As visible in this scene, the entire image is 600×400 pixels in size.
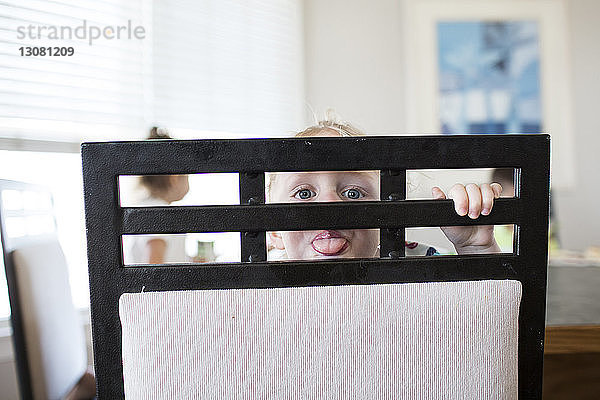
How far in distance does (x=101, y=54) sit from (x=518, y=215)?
2015 mm

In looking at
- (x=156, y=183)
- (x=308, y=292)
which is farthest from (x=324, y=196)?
(x=156, y=183)

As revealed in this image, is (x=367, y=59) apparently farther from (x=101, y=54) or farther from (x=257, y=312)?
(x=257, y=312)

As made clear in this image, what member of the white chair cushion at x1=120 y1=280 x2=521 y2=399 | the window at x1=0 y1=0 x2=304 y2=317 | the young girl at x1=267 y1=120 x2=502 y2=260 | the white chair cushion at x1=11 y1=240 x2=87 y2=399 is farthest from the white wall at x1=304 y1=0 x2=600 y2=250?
the white chair cushion at x1=120 y1=280 x2=521 y2=399

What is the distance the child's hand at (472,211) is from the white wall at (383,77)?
3.13m

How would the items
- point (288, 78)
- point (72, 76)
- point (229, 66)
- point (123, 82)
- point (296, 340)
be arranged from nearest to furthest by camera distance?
point (296, 340)
point (72, 76)
point (123, 82)
point (229, 66)
point (288, 78)

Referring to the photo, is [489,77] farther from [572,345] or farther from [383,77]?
[572,345]

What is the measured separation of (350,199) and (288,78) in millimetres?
2871

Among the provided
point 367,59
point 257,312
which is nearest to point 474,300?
point 257,312

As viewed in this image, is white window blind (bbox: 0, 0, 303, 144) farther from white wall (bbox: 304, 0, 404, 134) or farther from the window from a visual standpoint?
white wall (bbox: 304, 0, 404, 134)

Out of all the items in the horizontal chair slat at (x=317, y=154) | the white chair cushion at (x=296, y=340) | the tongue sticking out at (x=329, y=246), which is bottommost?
the white chair cushion at (x=296, y=340)

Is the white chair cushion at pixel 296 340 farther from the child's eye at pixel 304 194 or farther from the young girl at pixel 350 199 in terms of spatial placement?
the child's eye at pixel 304 194

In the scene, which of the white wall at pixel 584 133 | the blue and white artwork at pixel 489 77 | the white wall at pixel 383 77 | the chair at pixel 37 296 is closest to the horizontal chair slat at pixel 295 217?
the chair at pixel 37 296

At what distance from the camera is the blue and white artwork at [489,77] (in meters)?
3.92

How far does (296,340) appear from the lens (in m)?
0.64
